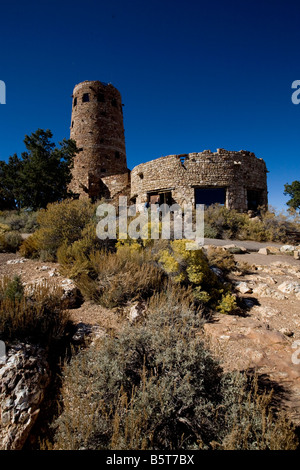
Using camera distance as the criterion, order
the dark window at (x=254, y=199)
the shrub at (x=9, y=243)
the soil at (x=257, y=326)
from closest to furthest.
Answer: the soil at (x=257, y=326)
the shrub at (x=9, y=243)
the dark window at (x=254, y=199)

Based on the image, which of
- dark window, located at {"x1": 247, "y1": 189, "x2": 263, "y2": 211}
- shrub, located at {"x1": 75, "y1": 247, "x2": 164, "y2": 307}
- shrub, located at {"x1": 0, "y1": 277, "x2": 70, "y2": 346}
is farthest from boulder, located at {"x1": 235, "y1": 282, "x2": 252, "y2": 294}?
dark window, located at {"x1": 247, "y1": 189, "x2": 263, "y2": 211}

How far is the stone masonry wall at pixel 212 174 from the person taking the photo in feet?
48.8

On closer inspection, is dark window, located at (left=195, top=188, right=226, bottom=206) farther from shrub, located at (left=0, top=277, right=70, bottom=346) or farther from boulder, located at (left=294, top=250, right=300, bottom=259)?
shrub, located at (left=0, top=277, right=70, bottom=346)

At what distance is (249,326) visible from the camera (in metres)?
3.81

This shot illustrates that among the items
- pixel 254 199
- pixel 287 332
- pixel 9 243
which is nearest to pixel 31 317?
pixel 287 332

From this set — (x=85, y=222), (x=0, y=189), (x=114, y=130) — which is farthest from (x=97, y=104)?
(x=85, y=222)

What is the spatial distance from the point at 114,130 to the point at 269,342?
2271cm

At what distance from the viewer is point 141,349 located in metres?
2.51

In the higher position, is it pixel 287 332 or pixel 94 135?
pixel 94 135

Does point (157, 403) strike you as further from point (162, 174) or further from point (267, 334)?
point (162, 174)

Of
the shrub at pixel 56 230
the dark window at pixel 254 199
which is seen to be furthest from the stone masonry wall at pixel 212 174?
the shrub at pixel 56 230

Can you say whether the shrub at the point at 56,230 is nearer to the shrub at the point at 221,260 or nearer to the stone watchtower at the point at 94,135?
the shrub at the point at 221,260

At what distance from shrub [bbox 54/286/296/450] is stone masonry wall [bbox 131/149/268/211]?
1334cm

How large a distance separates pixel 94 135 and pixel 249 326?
21629 millimetres
